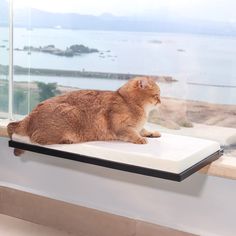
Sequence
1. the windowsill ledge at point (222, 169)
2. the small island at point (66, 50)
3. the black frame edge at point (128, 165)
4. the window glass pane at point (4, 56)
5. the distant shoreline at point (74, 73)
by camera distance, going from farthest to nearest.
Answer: the window glass pane at point (4, 56), the small island at point (66, 50), the distant shoreline at point (74, 73), the windowsill ledge at point (222, 169), the black frame edge at point (128, 165)

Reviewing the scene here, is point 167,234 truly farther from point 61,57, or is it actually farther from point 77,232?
point 61,57

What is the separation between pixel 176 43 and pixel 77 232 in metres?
0.76

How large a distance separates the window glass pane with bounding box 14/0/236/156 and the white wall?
0.60 feet

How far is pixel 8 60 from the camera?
182 cm

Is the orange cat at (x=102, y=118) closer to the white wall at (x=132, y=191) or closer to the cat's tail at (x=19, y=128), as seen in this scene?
the cat's tail at (x=19, y=128)

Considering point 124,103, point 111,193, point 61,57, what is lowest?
point 111,193

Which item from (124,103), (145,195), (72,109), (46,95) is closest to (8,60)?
(46,95)

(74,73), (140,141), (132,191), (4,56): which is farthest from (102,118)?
(4,56)

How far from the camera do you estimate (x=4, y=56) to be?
1.83 meters

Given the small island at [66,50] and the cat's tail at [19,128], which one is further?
the small island at [66,50]

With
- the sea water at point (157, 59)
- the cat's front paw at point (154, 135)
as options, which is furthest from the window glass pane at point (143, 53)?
the cat's front paw at point (154, 135)

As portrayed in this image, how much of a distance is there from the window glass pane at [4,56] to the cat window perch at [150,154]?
18.1 inches

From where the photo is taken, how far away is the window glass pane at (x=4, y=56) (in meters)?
1.80

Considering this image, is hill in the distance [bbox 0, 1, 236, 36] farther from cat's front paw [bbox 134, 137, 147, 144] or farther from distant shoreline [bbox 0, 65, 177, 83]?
cat's front paw [bbox 134, 137, 147, 144]
